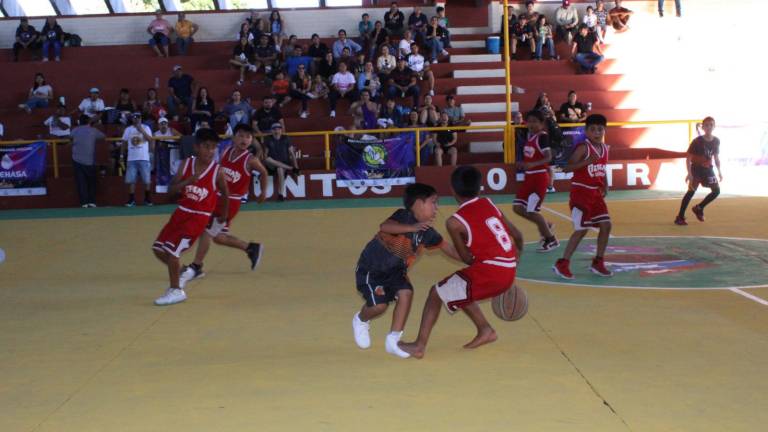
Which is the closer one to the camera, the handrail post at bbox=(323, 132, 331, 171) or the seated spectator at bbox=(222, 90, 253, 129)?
the handrail post at bbox=(323, 132, 331, 171)

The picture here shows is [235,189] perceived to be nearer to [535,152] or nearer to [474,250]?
[535,152]

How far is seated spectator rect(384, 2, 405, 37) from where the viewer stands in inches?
1080

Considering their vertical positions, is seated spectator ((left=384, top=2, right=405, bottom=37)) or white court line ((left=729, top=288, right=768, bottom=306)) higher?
seated spectator ((left=384, top=2, right=405, bottom=37))

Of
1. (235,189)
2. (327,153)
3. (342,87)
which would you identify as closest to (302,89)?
(342,87)

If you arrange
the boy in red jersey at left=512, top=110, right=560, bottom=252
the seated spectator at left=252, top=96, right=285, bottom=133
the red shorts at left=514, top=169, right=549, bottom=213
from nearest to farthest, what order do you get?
the boy in red jersey at left=512, top=110, right=560, bottom=252 → the red shorts at left=514, top=169, right=549, bottom=213 → the seated spectator at left=252, top=96, right=285, bottom=133

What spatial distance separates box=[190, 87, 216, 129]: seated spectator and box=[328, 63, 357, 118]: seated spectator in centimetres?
307

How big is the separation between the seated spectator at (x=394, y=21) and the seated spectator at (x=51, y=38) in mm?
9844

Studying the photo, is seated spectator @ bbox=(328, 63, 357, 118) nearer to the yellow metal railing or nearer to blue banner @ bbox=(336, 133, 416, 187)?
the yellow metal railing

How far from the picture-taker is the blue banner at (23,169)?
21.8 meters

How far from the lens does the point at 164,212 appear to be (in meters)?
19.5

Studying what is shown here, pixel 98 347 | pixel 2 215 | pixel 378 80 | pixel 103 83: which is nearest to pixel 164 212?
pixel 2 215

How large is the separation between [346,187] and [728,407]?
16694 mm

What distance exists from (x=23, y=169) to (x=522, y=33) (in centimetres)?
1449

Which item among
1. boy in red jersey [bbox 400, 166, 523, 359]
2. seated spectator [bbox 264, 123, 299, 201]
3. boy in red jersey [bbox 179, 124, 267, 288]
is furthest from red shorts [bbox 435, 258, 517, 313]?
seated spectator [bbox 264, 123, 299, 201]
